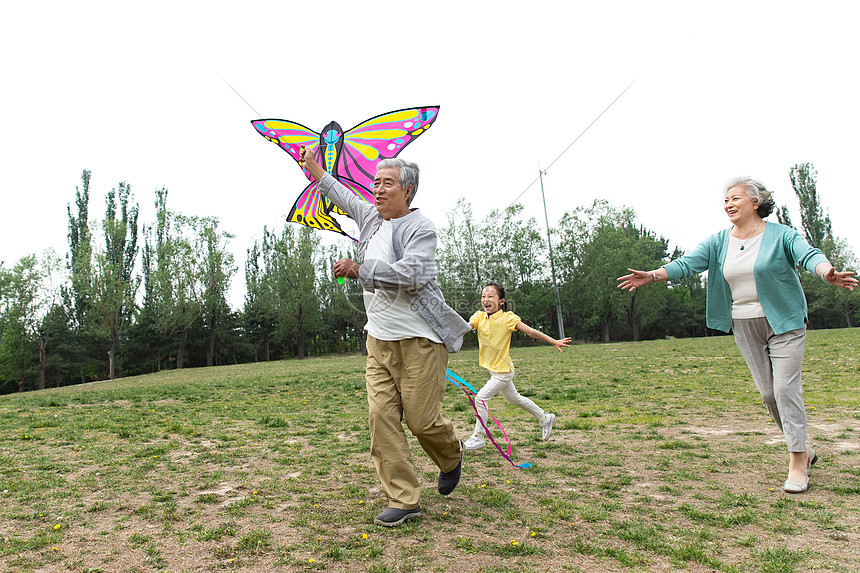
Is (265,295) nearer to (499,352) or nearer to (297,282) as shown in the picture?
(297,282)

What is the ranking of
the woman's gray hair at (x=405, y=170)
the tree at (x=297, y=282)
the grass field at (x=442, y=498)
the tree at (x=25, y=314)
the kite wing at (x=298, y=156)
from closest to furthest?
the grass field at (x=442, y=498)
the woman's gray hair at (x=405, y=170)
the kite wing at (x=298, y=156)
the tree at (x=25, y=314)
the tree at (x=297, y=282)

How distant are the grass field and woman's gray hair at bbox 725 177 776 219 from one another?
79.3 inches

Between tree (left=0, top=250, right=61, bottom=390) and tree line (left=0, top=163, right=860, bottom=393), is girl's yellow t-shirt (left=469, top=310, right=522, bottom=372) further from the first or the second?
tree (left=0, top=250, right=61, bottom=390)

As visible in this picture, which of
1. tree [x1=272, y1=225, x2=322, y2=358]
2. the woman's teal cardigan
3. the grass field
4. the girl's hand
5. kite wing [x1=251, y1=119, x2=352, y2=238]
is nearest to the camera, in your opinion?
the grass field

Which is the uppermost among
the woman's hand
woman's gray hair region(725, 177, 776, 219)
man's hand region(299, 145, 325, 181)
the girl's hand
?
man's hand region(299, 145, 325, 181)

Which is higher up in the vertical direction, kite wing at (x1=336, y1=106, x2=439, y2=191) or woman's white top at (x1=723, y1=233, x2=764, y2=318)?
kite wing at (x1=336, y1=106, x2=439, y2=191)

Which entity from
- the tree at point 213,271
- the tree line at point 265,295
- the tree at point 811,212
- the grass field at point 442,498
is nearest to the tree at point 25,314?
the tree line at point 265,295

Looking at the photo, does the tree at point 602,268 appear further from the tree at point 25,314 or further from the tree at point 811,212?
the tree at point 25,314

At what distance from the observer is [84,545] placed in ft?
9.32

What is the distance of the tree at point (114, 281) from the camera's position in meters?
34.9

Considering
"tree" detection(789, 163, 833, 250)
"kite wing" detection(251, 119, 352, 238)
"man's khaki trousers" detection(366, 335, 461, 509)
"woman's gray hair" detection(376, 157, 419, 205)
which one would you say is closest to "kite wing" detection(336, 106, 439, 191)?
"kite wing" detection(251, 119, 352, 238)

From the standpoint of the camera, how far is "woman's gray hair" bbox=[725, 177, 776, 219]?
4.20 meters

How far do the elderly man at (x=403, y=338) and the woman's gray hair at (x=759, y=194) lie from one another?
2.50 metres

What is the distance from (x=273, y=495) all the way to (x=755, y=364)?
12.1 feet
